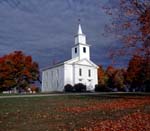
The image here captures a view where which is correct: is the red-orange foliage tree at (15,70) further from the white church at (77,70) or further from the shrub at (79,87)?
the shrub at (79,87)

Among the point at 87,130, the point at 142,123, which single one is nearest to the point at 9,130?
the point at 87,130

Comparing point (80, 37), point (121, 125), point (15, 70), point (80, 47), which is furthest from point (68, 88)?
point (121, 125)

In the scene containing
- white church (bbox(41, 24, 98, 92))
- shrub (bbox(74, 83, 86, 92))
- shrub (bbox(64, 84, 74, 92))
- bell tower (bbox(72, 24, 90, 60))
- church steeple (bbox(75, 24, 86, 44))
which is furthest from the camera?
church steeple (bbox(75, 24, 86, 44))

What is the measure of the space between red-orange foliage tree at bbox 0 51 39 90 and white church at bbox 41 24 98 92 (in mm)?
6269

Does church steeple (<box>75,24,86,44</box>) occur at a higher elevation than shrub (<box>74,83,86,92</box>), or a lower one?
higher

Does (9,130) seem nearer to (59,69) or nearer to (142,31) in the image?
(142,31)

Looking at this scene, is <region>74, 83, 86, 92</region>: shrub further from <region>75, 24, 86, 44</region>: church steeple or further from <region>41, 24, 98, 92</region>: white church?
<region>75, 24, 86, 44</region>: church steeple

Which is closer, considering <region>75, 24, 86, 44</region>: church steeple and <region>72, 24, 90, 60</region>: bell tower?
<region>72, 24, 90, 60</region>: bell tower

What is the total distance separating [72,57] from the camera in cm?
7950

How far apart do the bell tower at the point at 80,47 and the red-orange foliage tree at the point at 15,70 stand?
13029 millimetres

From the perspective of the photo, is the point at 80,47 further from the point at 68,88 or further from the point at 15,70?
the point at 15,70

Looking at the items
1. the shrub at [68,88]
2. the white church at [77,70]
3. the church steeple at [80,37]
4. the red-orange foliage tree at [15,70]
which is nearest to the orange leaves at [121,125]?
the shrub at [68,88]

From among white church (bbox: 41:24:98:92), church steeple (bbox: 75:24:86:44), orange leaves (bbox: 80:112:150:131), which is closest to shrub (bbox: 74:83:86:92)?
white church (bbox: 41:24:98:92)

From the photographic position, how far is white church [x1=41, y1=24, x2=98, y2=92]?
74375 mm
